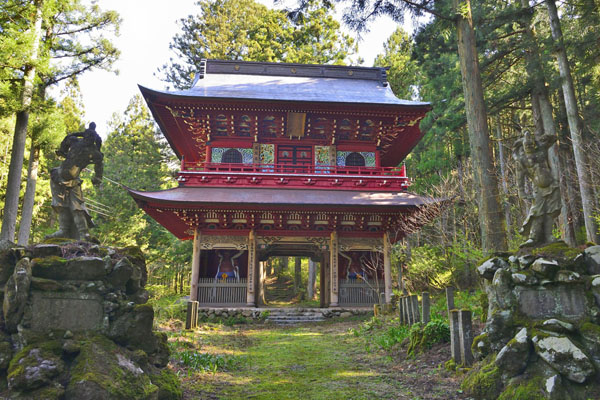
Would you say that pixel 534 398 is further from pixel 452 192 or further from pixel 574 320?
pixel 452 192

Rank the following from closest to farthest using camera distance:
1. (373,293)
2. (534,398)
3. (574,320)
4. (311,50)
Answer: (534,398) < (574,320) < (373,293) < (311,50)

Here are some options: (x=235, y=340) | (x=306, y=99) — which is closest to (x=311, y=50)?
(x=306, y=99)

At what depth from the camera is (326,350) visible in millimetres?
8586

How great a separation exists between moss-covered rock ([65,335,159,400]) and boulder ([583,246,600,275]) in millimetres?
5502

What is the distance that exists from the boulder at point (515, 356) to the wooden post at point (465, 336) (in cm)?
Result: 105

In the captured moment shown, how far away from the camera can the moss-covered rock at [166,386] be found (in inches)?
180

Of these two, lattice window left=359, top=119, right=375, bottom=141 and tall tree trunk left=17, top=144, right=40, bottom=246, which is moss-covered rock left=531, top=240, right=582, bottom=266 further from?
tall tree trunk left=17, top=144, right=40, bottom=246

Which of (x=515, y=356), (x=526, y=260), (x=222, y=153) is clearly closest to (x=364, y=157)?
(x=222, y=153)

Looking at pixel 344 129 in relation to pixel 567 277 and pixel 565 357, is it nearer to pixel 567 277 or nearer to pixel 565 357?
pixel 567 277

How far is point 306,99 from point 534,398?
13.3 m

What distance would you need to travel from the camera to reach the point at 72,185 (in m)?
5.91

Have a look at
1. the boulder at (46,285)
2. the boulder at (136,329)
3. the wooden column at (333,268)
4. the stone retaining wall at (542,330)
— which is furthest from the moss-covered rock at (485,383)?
the wooden column at (333,268)

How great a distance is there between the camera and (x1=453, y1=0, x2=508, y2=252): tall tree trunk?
794 centimetres

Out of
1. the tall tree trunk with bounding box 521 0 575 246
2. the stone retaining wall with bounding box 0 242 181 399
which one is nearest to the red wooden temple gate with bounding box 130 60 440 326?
the tall tree trunk with bounding box 521 0 575 246
